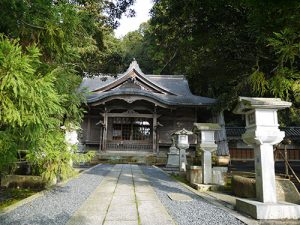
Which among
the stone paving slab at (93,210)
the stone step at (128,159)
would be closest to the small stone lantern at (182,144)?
the stone paving slab at (93,210)

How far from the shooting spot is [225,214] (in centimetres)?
382

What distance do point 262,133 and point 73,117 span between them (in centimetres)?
400

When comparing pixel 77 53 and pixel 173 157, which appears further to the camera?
pixel 173 157

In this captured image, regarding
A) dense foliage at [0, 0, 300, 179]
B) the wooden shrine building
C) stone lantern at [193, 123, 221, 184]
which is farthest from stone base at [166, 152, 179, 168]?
stone lantern at [193, 123, 221, 184]

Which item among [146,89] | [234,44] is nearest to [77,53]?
[234,44]

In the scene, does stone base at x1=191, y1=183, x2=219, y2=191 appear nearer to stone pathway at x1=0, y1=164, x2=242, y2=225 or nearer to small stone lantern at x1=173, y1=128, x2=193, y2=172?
stone pathway at x1=0, y1=164, x2=242, y2=225

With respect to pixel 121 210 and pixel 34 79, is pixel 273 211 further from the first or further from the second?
pixel 34 79

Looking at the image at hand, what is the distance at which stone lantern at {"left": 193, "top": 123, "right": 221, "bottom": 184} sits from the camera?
6637 millimetres

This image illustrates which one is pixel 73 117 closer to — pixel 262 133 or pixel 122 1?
pixel 262 133

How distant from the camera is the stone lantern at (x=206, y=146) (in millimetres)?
6637

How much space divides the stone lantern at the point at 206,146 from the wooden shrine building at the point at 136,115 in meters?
10.9

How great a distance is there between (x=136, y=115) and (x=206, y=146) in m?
12.5

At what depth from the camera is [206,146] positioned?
6762mm

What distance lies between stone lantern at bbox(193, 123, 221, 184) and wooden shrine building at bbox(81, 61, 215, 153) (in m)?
10.9
